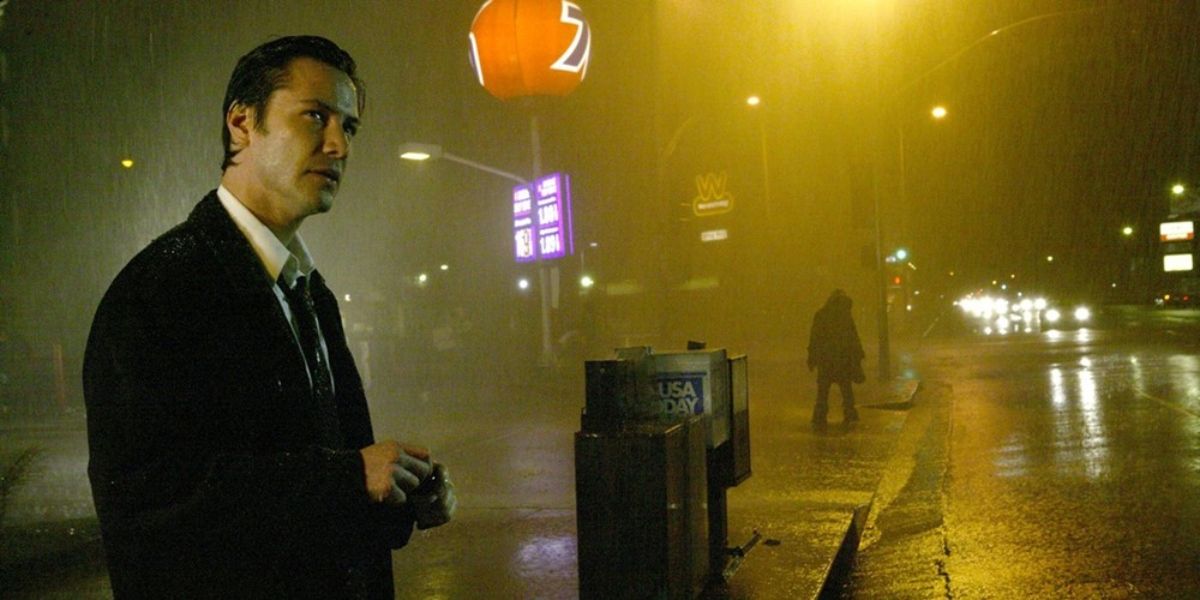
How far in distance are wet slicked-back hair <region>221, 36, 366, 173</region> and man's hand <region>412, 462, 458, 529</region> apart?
0.74 m

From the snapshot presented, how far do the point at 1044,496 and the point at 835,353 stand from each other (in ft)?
17.3

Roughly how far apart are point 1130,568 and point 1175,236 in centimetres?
6687

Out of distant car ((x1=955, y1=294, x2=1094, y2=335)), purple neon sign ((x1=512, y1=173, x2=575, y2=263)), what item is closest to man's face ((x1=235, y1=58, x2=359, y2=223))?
purple neon sign ((x1=512, y1=173, x2=575, y2=263))

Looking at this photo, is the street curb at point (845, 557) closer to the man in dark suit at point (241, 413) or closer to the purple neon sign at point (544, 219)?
the man in dark suit at point (241, 413)

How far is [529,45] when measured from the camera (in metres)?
12.9

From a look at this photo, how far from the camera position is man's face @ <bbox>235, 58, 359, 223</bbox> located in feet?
5.89

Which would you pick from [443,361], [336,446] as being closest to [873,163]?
[443,361]

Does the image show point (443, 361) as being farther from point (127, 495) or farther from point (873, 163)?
point (127, 495)

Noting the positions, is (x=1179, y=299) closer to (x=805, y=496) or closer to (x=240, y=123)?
(x=805, y=496)

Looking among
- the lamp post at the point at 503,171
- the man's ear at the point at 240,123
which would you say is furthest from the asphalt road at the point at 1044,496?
the lamp post at the point at 503,171

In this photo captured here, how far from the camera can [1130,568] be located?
5828mm

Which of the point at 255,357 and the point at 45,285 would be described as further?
the point at 45,285

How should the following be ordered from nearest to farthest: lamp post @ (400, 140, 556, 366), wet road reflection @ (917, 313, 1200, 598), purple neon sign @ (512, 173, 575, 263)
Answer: wet road reflection @ (917, 313, 1200, 598) → lamp post @ (400, 140, 556, 366) → purple neon sign @ (512, 173, 575, 263)

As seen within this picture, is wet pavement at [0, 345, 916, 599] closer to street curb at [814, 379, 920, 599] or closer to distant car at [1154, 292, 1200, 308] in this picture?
street curb at [814, 379, 920, 599]
